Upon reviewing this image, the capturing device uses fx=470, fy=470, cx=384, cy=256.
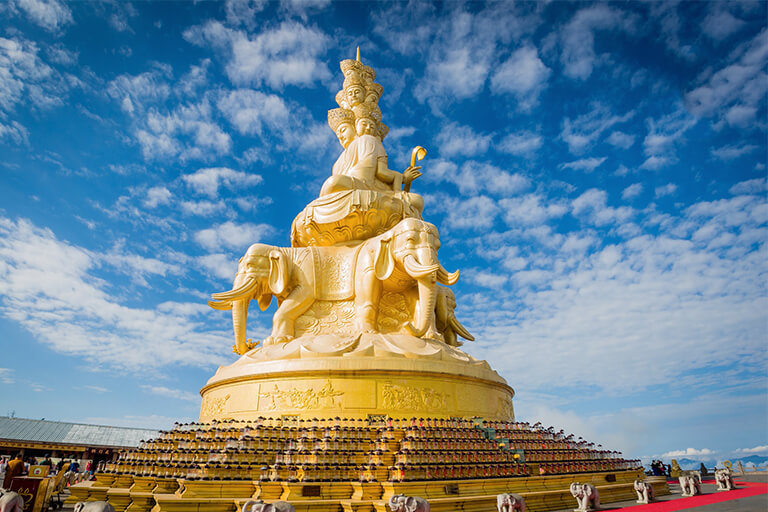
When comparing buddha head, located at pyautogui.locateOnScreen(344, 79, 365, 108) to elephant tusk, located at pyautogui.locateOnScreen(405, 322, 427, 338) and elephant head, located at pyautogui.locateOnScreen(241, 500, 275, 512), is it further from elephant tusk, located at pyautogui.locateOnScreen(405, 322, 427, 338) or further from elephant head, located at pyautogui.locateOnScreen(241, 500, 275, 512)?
elephant head, located at pyautogui.locateOnScreen(241, 500, 275, 512)

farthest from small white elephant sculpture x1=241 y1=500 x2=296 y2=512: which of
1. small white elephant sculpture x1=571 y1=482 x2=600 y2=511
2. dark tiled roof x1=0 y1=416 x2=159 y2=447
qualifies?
dark tiled roof x1=0 y1=416 x2=159 y2=447

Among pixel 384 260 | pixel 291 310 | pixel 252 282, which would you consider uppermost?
pixel 384 260

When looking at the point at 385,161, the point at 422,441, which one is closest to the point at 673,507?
the point at 422,441

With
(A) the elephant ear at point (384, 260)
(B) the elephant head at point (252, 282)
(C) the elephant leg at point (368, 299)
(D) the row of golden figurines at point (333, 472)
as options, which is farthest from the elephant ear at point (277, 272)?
(D) the row of golden figurines at point (333, 472)

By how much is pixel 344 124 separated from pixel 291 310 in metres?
8.36

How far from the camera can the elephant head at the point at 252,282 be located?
45.8ft

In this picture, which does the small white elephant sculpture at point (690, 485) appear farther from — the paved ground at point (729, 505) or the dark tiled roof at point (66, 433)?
the dark tiled roof at point (66, 433)

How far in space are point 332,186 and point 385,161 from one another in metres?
3.09

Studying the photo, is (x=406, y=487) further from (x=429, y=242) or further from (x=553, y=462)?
(x=429, y=242)

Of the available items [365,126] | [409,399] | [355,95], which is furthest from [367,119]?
[409,399]

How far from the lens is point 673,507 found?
831 cm

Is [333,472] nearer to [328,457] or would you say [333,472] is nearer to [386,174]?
[328,457]

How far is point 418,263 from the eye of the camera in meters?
12.9

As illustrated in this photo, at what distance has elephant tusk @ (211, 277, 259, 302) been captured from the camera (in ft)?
45.3
